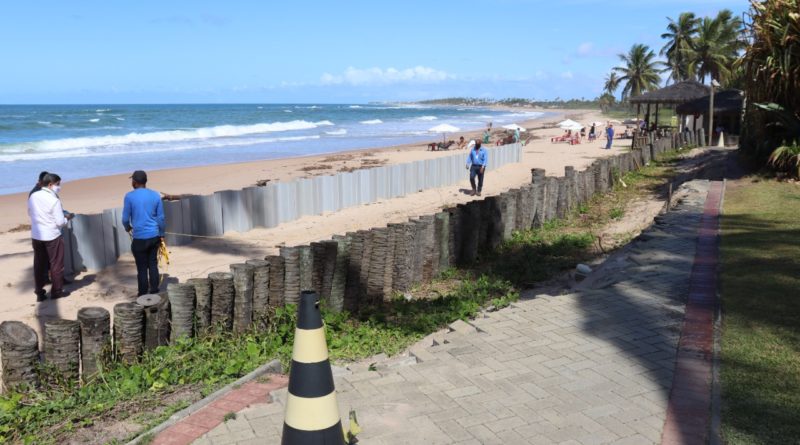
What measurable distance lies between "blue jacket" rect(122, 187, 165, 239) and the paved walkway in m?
3.82

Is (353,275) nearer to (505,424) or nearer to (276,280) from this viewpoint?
(276,280)

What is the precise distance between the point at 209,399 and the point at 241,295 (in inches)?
77.0

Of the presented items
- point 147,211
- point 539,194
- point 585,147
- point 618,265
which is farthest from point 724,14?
point 147,211

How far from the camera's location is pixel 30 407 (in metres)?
4.89

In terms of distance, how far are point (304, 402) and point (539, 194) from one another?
10087mm

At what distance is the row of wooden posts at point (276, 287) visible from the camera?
5.32 metres

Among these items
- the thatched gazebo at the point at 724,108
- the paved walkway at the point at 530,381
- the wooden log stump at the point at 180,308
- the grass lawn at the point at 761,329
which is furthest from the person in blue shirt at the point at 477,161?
the thatched gazebo at the point at 724,108

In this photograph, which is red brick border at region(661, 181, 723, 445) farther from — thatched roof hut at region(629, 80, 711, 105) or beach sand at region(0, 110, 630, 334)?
thatched roof hut at region(629, 80, 711, 105)

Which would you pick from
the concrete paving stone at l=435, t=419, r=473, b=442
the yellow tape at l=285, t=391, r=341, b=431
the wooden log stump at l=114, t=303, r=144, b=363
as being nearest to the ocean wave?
the wooden log stump at l=114, t=303, r=144, b=363

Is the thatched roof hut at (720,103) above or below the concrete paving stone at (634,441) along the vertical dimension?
above

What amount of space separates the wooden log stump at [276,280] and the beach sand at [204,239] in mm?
2968

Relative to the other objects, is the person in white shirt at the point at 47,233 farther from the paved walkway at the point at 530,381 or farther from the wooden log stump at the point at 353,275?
the paved walkway at the point at 530,381

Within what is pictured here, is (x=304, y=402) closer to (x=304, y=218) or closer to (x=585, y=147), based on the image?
(x=304, y=218)

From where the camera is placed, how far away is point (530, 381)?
16.8 ft
